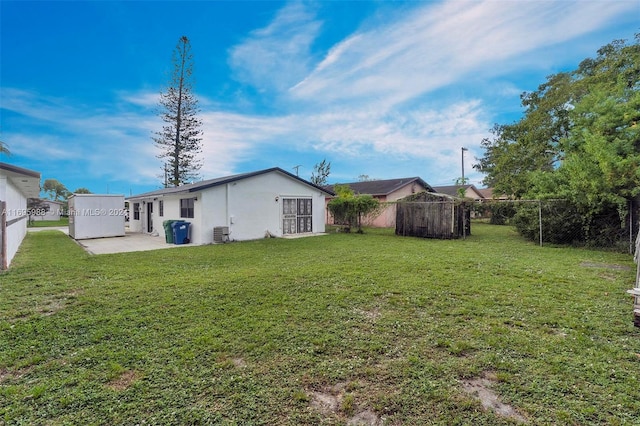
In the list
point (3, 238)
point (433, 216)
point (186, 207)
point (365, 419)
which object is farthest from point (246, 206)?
point (365, 419)

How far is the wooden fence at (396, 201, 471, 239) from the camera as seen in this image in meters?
13.2

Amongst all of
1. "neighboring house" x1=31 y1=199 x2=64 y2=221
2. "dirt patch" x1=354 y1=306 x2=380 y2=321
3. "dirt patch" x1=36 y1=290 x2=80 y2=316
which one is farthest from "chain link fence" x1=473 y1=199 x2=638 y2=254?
"neighboring house" x1=31 y1=199 x2=64 y2=221

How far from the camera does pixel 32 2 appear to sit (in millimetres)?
10094

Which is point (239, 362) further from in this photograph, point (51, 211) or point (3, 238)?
point (51, 211)

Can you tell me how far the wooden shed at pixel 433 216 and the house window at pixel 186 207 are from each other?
953 cm

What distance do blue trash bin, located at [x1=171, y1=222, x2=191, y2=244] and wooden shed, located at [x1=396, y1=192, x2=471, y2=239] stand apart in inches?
382

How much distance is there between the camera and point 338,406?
235 centimetres

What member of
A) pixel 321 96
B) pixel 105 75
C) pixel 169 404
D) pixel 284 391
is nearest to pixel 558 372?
pixel 284 391

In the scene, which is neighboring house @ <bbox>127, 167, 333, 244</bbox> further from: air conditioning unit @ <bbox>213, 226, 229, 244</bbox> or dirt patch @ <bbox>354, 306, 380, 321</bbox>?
dirt patch @ <bbox>354, 306, 380, 321</bbox>

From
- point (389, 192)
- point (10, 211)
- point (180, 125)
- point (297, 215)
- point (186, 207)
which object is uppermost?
point (180, 125)

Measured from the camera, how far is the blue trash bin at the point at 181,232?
1260 centimetres

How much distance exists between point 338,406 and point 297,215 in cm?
1332

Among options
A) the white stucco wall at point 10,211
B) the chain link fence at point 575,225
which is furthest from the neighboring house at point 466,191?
the white stucco wall at point 10,211

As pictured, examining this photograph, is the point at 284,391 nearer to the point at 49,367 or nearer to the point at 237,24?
the point at 49,367
